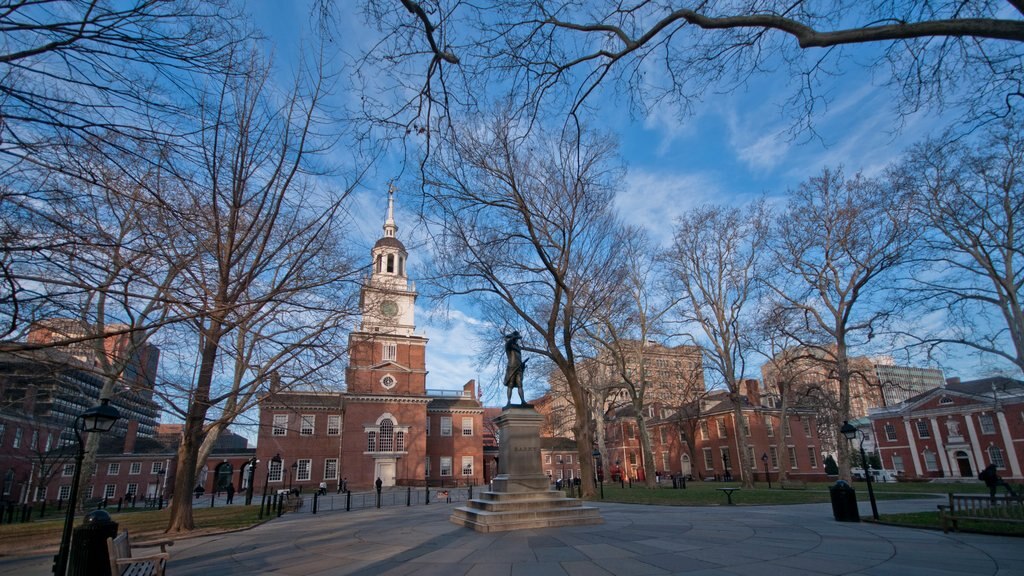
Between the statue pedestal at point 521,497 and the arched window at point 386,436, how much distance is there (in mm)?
34708

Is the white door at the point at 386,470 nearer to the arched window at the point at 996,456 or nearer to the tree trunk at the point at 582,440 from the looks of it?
the tree trunk at the point at 582,440

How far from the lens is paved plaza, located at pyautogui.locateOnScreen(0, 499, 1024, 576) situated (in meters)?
6.12

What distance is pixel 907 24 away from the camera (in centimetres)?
555

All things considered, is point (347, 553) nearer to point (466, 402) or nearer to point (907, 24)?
point (907, 24)

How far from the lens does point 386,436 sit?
45.0 m

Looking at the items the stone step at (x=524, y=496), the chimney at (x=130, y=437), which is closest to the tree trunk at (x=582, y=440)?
the stone step at (x=524, y=496)

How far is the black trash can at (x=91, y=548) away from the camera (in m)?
6.25

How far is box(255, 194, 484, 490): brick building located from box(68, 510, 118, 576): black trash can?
33.7 m

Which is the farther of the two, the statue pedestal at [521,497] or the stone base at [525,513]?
the statue pedestal at [521,497]

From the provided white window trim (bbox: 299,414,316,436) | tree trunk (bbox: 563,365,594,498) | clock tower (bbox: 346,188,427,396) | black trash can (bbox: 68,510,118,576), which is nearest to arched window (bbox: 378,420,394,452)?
clock tower (bbox: 346,188,427,396)

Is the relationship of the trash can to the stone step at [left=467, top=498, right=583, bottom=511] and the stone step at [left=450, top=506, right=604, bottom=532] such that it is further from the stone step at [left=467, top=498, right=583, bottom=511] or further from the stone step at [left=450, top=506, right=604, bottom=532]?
the stone step at [left=467, top=498, right=583, bottom=511]

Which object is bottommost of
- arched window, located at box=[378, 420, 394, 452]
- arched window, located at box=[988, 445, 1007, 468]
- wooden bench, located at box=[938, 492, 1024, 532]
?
arched window, located at box=[988, 445, 1007, 468]

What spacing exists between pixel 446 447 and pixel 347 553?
4251 centimetres

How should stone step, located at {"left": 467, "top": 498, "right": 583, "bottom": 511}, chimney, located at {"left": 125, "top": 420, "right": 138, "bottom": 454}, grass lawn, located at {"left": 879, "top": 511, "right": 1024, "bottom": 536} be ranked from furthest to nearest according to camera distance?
chimney, located at {"left": 125, "top": 420, "right": 138, "bottom": 454} < stone step, located at {"left": 467, "top": 498, "right": 583, "bottom": 511} < grass lawn, located at {"left": 879, "top": 511, "right": 1024, "bottom": 536}
